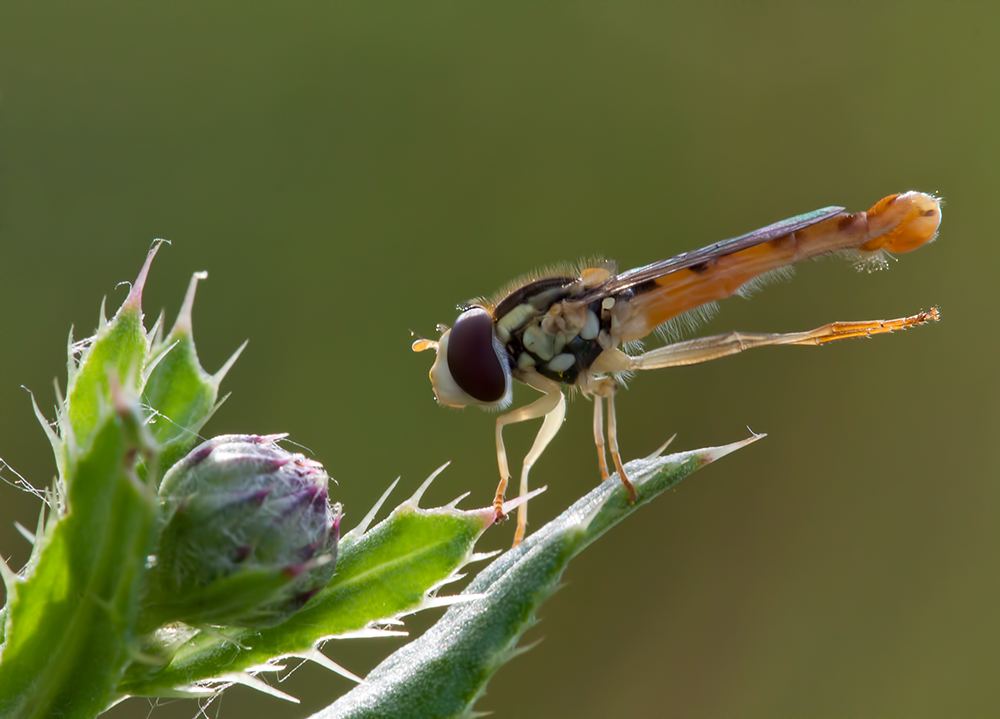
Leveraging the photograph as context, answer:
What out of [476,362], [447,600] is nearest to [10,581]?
[447,600]

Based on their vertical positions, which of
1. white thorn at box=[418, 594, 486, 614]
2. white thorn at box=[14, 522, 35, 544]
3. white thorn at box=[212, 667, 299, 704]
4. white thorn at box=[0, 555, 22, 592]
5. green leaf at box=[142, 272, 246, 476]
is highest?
green leaf at box=[142, 272, 246, 476]

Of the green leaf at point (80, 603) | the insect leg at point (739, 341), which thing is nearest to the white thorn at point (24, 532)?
the green leaf at point (80, 603)

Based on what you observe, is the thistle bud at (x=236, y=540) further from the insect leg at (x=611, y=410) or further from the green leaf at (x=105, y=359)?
the insect leg at (x=611, y=410)

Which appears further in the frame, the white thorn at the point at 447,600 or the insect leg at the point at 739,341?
the insect leg at the point at 739,341

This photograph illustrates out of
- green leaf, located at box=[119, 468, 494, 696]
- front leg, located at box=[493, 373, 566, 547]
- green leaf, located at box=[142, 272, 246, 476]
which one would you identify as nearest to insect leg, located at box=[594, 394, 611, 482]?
front leg, located at box=[493, 373, 566, 547]

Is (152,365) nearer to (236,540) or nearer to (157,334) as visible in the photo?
(157,334)

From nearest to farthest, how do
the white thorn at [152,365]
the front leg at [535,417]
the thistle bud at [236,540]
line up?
1. the thistle bud at [236,540]
2. the white thorn at [152,365]
3. the front leg at [535,417]

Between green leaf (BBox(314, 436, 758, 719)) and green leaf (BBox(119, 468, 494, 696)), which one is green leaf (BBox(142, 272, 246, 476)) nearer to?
green leaf (BBox(119, 468, 494, 696))

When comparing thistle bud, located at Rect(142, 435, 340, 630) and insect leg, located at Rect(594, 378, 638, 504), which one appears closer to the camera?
thistle bud, located at Rect(142, 435, 340, 630)
